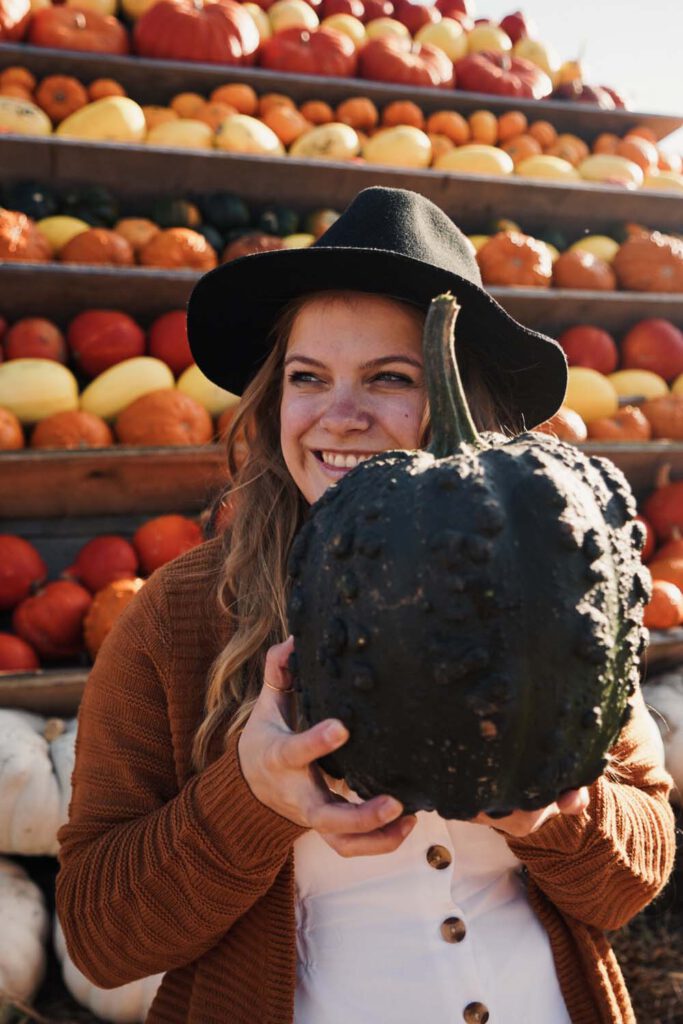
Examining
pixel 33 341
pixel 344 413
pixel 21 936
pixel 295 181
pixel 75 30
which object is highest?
pixel 75 30

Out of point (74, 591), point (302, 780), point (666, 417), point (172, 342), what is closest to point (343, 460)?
point (302, 780)

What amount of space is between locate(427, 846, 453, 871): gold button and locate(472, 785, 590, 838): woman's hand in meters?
0.47

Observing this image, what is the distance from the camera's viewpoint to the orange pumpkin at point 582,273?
5.15m

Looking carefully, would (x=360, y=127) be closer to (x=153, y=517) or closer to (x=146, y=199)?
(x=146, y=199)

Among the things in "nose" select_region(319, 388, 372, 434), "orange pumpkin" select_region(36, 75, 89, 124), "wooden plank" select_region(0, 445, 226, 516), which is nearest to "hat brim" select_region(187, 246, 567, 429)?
"nose" select_region(319, 388, 372, 434)

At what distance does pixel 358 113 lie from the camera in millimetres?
5754

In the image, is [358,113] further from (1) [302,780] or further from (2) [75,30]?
(1) [302,780]

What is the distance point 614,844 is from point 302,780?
77cm

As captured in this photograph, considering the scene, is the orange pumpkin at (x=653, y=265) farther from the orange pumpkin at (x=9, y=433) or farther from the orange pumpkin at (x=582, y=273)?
the orange pumpkin at (x=9, y=433)

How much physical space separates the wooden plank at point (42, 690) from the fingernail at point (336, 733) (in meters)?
2.54

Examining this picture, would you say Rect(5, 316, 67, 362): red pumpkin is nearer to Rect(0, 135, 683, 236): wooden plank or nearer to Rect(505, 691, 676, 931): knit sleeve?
Rect(0, 135, 683, 236): wooden plank

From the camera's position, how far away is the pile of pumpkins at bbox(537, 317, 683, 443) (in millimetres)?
4832

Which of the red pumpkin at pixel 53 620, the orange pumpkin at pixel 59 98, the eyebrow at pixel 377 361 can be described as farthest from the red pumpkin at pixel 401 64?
the eyebrow at pixel 377 361

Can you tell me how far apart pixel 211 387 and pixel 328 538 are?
11.3 feet
